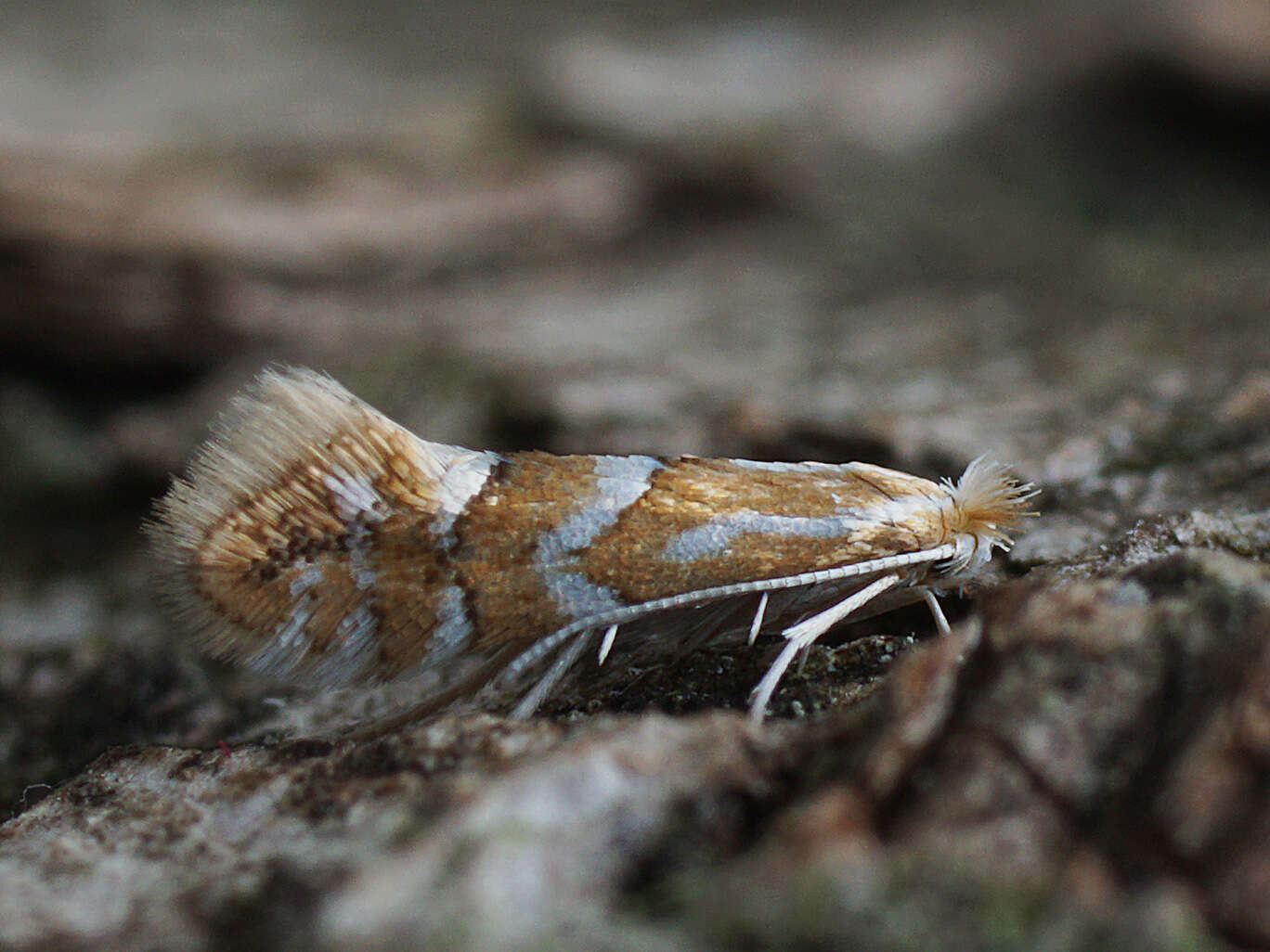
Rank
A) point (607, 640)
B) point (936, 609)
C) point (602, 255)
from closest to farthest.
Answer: point (607, 640) → point (936, 609) → point (602, 255)

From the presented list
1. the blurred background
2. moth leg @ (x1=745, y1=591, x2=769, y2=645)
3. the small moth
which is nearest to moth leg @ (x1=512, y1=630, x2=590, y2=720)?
the small moth

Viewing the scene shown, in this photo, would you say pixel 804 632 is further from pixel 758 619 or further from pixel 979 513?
pixel 979 513

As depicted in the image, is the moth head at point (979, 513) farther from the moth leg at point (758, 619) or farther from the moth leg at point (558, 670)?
the moth leg at point (558, 670)

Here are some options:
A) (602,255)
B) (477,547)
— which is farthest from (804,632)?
(602,255)

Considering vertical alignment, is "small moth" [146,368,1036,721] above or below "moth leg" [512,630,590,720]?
above

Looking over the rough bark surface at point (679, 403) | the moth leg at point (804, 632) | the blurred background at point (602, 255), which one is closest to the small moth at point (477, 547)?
the moth leg at point (804, 632)

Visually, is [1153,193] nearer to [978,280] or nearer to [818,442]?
[978,280]

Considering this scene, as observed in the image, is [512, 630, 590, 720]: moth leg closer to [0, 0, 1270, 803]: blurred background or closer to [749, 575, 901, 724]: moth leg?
[749, 575, 901, 724]: moth leg
